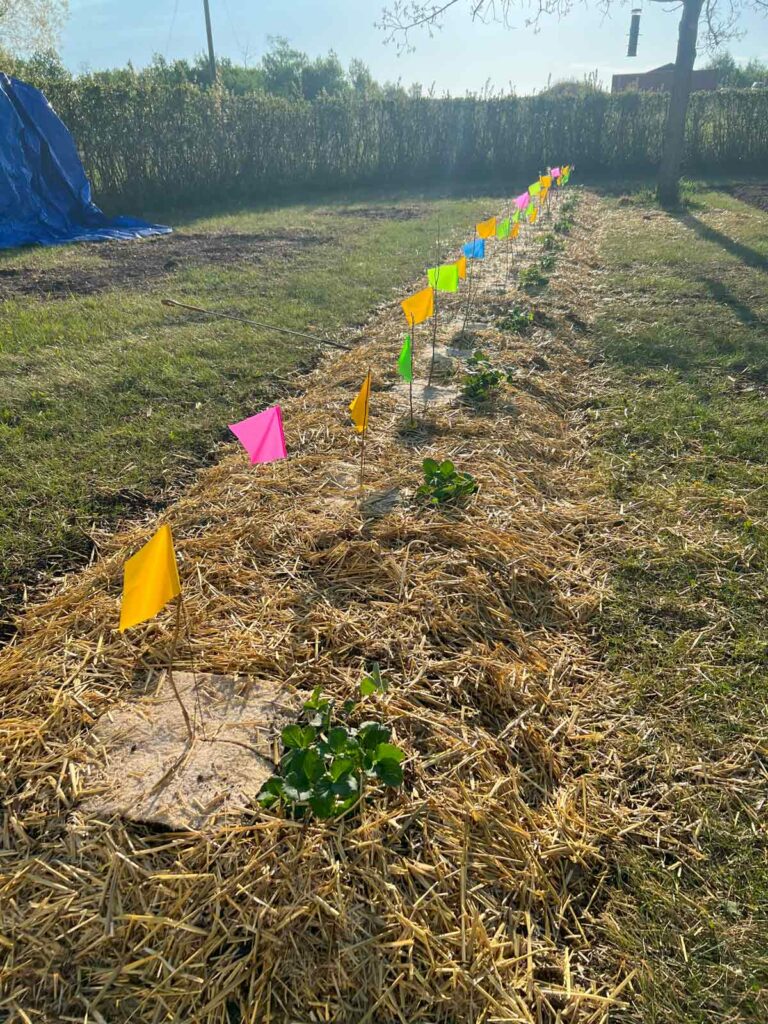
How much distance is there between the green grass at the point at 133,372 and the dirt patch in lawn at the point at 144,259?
15 centimetres

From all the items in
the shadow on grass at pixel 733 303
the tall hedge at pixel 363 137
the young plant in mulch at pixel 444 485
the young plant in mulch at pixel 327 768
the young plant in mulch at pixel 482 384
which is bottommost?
the young plant in mulch at pixel 327 768

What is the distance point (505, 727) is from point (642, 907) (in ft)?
1.89

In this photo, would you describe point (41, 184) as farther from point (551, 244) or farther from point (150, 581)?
point (150, 581)

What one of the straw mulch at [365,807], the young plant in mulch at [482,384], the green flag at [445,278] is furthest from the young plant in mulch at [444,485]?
the green flag at [445,278]

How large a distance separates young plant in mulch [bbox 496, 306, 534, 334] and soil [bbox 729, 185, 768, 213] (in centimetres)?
932

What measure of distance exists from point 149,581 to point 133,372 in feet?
12.1

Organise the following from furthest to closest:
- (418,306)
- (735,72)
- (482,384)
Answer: (735,72), (482,384), (418,306)

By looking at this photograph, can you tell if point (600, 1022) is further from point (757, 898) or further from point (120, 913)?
point (120, 913)

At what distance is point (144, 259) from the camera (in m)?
9.09

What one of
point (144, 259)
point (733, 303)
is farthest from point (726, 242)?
point (144, 259)

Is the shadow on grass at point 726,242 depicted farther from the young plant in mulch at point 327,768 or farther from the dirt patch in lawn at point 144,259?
the young plant in mulch at point 327,768

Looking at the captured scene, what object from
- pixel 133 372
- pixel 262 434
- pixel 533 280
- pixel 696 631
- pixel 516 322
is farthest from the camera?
pixel 533 280

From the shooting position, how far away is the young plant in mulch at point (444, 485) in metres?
2.97

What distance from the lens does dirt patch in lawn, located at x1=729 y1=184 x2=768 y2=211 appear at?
12680 mm
